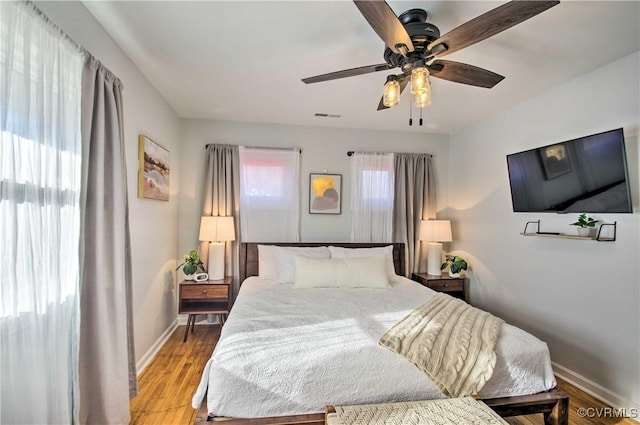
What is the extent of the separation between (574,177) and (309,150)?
2787mm

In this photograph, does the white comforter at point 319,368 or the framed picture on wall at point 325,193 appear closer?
the white comforter at point 319,368

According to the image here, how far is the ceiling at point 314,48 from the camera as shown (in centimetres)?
173

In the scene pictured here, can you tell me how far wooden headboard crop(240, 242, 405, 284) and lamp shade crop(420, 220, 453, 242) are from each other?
363 mm

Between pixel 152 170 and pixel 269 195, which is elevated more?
pixel 152 170

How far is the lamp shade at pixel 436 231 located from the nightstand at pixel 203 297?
2526mm

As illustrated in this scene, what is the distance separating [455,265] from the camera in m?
3.75

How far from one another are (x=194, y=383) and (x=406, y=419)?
1854mm

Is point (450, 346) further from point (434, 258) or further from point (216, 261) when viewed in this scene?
point (216, 261)

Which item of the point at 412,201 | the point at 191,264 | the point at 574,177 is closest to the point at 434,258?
the point at 412,201

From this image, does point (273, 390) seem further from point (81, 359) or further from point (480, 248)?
point (480, 248)

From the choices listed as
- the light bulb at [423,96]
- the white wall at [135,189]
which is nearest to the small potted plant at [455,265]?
the light bulb at [423,96]

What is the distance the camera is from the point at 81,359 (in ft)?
5.56

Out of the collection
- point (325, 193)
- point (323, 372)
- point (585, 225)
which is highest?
point (325, 193)

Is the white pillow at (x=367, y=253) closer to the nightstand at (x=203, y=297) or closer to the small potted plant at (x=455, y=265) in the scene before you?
the small potted plant at (x=455, y=265)
